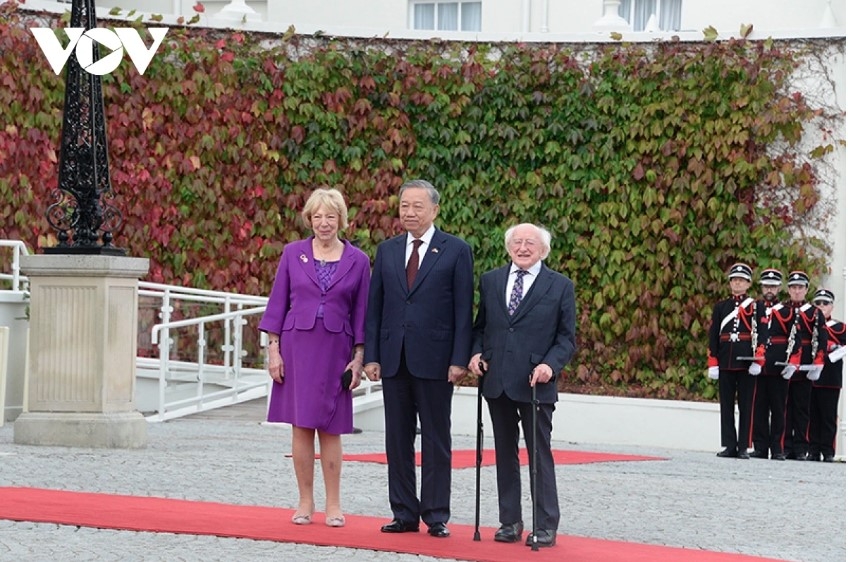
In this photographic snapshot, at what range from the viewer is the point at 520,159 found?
2059 cm

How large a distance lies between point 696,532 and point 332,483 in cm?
216

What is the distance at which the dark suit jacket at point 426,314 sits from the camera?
28.7ft

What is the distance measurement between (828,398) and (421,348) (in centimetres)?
913

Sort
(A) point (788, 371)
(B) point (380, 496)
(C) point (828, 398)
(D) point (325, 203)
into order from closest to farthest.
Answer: (D) point (325, 203), (B) point (380, 496), (A) point (788, 371), (C) point (828, 398)

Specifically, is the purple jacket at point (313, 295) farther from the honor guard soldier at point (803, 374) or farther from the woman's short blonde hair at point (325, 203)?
the honor guard soldier at point (803, 374)

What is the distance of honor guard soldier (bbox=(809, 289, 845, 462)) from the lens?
16.7 meters

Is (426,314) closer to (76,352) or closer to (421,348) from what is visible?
(421,348)

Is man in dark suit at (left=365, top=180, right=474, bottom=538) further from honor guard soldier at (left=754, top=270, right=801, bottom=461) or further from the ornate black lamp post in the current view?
honor guard soldier at (left=754, top=270, right=801, bottom=461)

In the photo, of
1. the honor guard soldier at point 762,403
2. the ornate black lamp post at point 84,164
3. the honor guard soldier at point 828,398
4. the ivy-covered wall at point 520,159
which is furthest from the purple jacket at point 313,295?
the ivy-covered wall at point 520,159

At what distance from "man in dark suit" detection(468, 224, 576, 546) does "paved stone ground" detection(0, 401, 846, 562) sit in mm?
813

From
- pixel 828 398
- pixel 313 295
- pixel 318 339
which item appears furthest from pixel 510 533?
pixel 828 398

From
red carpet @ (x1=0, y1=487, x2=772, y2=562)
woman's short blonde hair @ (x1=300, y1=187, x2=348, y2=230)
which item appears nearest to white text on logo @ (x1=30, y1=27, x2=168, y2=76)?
red carpet @ (x1=0, y1=487, x2=772, y2=562)

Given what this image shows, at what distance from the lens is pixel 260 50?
20531 millimetres

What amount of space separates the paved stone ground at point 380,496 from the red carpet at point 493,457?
306 mm
